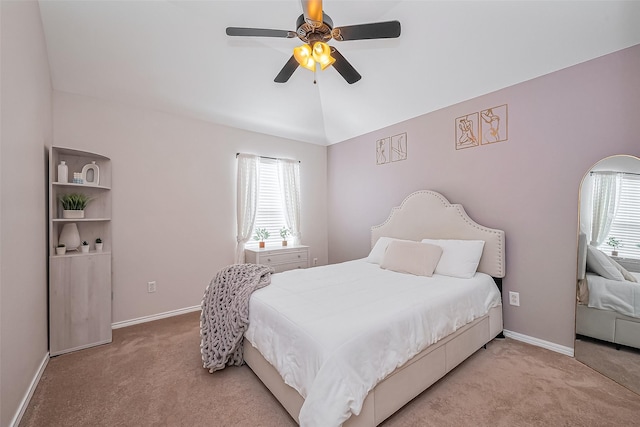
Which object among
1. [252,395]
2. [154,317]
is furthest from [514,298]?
[154,317]

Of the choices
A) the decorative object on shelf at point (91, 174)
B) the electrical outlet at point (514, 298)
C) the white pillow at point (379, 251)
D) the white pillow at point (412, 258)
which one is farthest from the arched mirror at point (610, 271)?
the decorative object on shelf at point (91, 174)

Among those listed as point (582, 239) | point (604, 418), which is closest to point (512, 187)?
point (582, 239)

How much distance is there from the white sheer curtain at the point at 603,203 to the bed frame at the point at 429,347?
666 millimetres

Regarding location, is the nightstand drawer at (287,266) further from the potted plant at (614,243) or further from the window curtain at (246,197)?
the potted plant at (614,243)

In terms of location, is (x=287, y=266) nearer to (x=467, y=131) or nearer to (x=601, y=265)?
(x=467, y=131)

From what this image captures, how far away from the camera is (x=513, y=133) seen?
273 cm

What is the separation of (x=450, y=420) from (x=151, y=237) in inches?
134

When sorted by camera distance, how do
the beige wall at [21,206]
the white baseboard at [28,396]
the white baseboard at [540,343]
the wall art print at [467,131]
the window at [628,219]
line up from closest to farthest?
the beige wall at [21,206] → the white baseboard at [28,396] → the window at [628,219] → the white baseboard at [540,343] → the wall art print at [467,131]

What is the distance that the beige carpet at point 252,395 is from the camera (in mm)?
1665

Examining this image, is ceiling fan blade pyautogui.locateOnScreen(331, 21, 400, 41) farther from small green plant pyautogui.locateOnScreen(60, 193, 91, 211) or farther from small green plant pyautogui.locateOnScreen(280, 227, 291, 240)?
small green plant pyautogui.locateOnScreen(280, 227, 291, 240)

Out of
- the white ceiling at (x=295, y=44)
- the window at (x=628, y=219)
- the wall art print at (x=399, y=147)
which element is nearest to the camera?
the window at (x=628, y=219)

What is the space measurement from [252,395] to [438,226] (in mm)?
2531

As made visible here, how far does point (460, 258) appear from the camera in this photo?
272 cm

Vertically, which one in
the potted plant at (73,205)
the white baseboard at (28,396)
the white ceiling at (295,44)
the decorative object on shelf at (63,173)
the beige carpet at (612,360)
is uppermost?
the white ceiling at (295,44)
